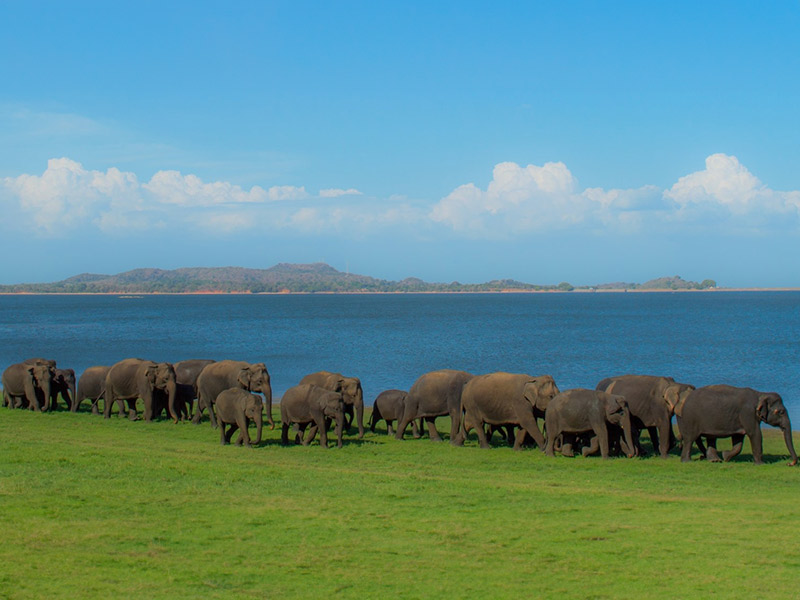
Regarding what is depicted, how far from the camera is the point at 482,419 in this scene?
2348 cm

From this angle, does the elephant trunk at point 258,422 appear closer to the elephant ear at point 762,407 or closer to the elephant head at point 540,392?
the elephant head at point 540,392

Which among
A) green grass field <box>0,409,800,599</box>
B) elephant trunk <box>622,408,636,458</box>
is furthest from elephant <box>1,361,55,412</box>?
elephant trunk <box>622,408,636,458</box>

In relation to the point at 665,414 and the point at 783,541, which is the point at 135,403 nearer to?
the point at 665,414

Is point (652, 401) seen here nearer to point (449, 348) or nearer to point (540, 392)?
point (540, 392)

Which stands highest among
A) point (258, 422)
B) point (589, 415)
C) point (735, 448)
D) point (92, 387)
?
point (589, 415)

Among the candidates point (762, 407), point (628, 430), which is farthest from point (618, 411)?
point (762, 407)

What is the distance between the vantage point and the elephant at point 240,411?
73.5ft

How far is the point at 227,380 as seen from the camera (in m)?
27.6

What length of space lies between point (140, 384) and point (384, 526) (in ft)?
55.6

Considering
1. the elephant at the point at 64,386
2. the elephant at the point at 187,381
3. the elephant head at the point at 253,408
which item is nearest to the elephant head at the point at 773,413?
the elephant head at the point at 253,408

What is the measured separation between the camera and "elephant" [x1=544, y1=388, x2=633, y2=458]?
2094 centimetres

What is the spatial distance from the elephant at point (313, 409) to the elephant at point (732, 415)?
8280 mm

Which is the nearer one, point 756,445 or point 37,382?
point 756,445

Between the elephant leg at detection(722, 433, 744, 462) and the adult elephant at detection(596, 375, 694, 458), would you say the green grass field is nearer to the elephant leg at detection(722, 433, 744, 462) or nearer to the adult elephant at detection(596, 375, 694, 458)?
the elephant leg at detection(722, 433, 744, 462)
